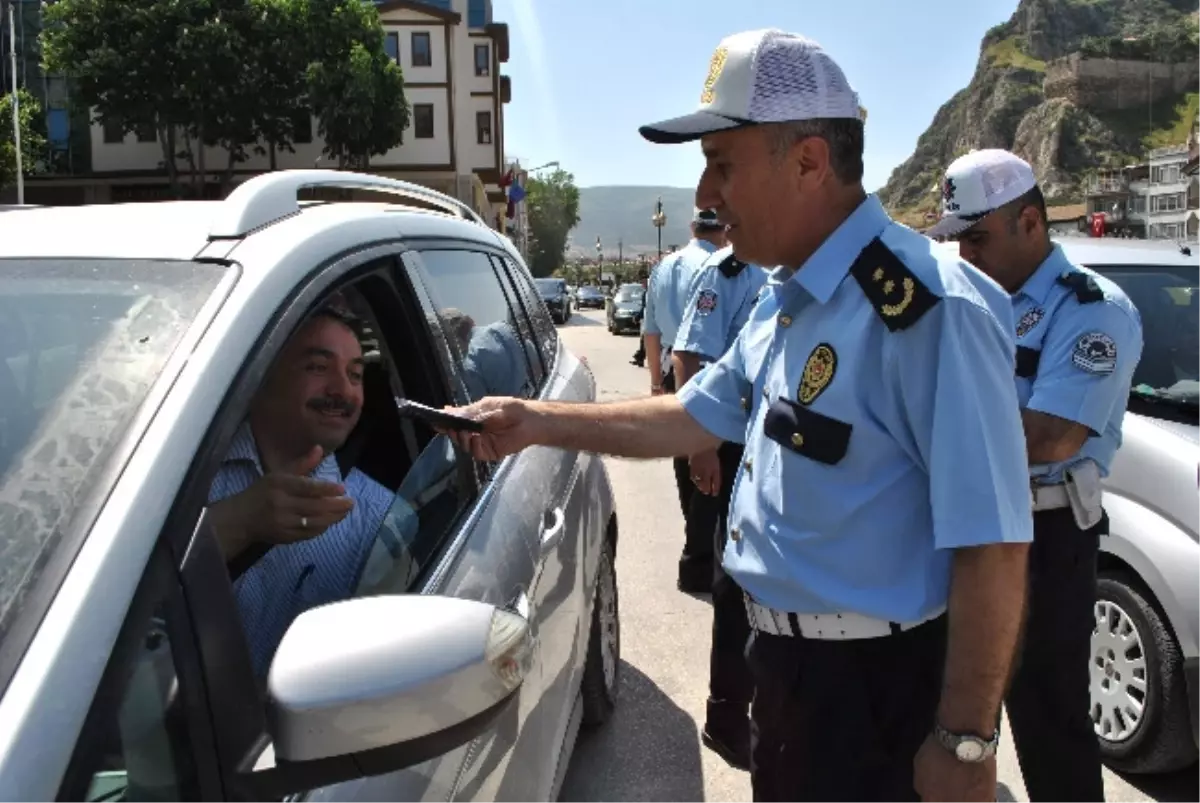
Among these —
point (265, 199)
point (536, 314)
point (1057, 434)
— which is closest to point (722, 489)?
point (536, 314)

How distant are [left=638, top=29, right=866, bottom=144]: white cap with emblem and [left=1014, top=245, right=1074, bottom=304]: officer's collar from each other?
3.90 feet

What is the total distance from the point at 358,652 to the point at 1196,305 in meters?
3.74

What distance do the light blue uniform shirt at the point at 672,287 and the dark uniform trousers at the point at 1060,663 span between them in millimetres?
2639

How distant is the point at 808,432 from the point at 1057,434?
112 cm

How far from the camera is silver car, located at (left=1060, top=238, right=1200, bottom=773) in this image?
3025mm

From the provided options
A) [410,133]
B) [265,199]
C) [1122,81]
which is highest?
[1122,81]

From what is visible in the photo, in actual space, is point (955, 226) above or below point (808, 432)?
above

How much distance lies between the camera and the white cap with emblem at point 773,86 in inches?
67.9

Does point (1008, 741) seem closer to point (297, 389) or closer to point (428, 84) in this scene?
point (297, 389)

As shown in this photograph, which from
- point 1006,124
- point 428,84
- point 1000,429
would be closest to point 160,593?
point 1000,429

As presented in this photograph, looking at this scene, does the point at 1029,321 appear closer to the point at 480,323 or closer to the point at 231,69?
the point at 480,323

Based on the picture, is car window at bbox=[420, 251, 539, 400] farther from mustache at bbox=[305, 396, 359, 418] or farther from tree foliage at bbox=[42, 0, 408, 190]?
tree foliage at bbox=[42, 0, 408, 190]

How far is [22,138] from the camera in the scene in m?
34.8

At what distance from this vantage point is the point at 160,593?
1092mm
